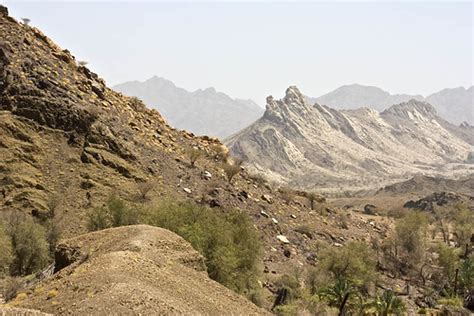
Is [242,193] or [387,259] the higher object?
[242,193]

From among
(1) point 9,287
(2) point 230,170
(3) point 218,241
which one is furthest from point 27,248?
(2) point 230,170

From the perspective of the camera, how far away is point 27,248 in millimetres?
38594

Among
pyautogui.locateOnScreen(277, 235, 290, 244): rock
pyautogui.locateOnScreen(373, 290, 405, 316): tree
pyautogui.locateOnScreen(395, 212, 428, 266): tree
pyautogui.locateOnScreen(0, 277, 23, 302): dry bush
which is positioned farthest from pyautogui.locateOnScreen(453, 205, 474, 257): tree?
pyautogui.locateOnScreen(0, 277, 23, 302): dry bush

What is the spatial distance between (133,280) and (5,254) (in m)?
22.1

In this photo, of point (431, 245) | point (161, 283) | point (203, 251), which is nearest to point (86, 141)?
point (203, 251)

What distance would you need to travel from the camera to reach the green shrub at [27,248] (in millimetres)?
38625

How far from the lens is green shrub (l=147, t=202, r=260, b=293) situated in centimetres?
3434

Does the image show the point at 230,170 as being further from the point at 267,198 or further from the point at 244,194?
the point at 267,198

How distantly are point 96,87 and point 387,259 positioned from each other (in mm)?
48177

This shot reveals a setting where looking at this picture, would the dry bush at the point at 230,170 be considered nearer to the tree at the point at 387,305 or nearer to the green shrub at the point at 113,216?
the green shrub at the point at 113,216

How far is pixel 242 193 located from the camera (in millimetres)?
61469

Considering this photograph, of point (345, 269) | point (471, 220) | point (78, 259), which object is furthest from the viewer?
point (471, 220)

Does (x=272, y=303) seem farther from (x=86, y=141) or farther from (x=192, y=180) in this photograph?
(x=86, y=141)

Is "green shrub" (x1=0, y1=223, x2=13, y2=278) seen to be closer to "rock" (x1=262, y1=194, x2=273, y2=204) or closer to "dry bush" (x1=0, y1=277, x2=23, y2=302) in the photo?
"dry bush" (x1=0, y1=277, x2=23, y2=302)
